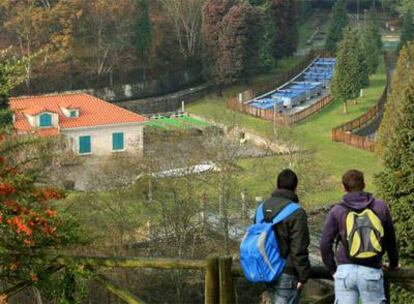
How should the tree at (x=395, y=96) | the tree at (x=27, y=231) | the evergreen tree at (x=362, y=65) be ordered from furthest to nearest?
the evergreen tree at (x=362, y=65) → the tree at (x=395, y=96) → the tree at (x=27, y=231)

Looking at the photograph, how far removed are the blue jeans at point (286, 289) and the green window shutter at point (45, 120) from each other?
110 feet

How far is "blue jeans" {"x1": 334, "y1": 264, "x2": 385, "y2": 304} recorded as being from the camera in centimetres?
529

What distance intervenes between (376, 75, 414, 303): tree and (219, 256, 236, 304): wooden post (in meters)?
10.1

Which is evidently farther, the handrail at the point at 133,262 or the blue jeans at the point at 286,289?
the handrail at the point at 133,262

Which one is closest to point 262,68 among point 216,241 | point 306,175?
point 306,175

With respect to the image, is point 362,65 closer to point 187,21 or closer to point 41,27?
point 187,21

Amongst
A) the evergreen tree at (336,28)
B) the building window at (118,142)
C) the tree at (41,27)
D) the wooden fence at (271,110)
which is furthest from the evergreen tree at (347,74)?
the tree at (41,27)

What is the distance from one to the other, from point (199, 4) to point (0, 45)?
14.1 metres

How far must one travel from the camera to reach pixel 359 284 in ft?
17.4

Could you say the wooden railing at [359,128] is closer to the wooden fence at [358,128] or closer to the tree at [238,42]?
the wooden fence at [358,128]

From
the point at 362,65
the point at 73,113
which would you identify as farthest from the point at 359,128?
the point at 73,113

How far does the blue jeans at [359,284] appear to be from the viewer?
529 cm

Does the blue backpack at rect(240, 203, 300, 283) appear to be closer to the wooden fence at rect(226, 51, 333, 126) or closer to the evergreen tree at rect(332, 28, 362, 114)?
the wooden fence at rect(226, 51, 333, 126)

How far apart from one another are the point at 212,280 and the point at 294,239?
26.1 inches
